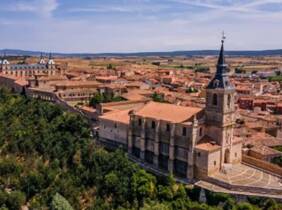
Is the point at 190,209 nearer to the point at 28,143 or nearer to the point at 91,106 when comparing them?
the point at 28,143

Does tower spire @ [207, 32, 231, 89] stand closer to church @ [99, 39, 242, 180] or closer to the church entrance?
church @ [99, 39, 242, 180]

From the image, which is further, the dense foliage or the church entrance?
the church entrance

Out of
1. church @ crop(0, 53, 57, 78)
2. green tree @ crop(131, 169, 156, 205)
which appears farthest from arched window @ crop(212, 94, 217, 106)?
church @ crop(0, 53, 57, 78)

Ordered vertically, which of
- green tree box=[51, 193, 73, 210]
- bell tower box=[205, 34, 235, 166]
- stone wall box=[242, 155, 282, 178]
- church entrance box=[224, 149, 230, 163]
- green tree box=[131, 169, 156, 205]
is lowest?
green tree box=[51, 193, 73, 210]

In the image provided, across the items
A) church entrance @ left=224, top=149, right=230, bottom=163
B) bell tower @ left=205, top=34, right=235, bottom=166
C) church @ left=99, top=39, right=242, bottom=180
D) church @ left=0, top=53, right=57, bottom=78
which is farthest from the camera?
church @ left=0, top=53, right=57, bottom=78

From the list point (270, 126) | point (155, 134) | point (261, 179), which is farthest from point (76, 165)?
point (270, 126)

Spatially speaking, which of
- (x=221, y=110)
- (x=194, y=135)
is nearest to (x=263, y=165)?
(x=221, y=110)

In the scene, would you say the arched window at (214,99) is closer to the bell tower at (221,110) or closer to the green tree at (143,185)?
the bell tower at (221,110)
